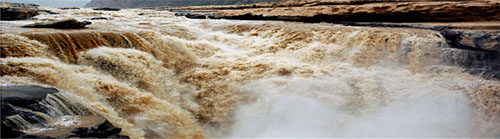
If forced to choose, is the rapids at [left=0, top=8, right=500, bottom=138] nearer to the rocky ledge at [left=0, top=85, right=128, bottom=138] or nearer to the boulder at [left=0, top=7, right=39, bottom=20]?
the rocky ledge at [left=0, top=85, right=128, bottom=138]

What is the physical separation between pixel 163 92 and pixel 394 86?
414 centimetres

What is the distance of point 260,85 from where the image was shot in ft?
19.0

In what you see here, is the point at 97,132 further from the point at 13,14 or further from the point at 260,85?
the point at 13,14

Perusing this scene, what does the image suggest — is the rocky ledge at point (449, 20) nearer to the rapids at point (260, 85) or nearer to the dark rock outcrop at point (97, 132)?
the rapids at point (260, 85)

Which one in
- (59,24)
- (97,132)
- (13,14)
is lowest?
(97,132)

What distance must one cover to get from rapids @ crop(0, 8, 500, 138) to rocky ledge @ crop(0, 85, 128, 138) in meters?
0.47

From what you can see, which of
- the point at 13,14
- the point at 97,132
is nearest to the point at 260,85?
the point at 97,132

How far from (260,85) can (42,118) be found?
351 cm

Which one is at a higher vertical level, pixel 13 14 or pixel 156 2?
pixel 156 2

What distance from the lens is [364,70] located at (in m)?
6.46

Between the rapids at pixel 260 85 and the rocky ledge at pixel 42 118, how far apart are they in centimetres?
47

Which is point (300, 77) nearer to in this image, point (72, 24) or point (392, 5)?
point (72, 24)

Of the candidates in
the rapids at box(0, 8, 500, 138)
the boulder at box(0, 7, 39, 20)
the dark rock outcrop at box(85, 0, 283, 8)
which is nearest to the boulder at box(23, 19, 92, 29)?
the rapids at box(0, 8, 500, 138)

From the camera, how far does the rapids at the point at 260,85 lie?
458 cm
